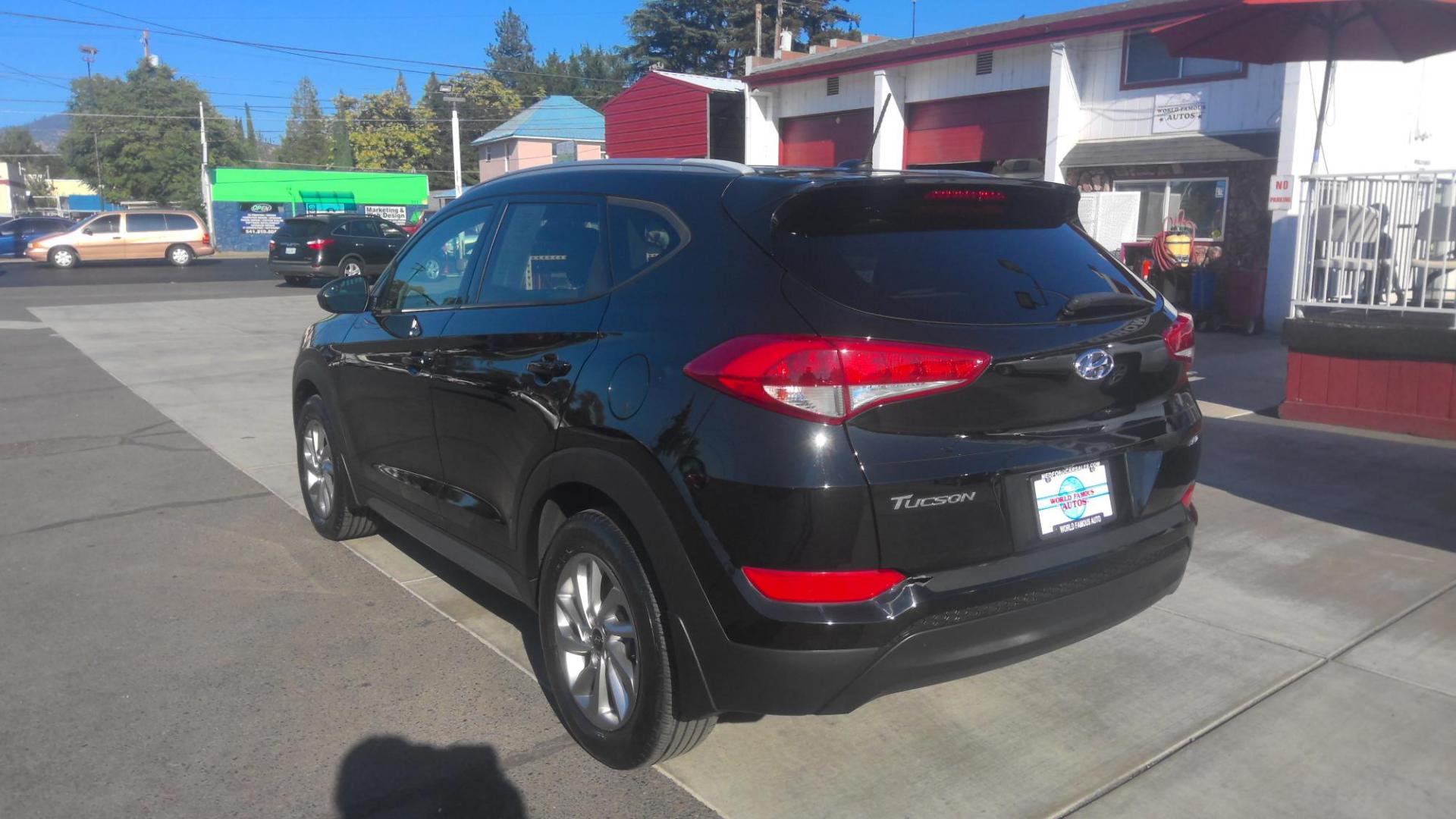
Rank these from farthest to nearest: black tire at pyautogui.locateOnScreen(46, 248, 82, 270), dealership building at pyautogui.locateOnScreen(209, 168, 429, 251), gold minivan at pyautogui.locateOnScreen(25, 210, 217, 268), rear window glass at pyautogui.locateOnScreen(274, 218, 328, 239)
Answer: dealership building at pyautogui.locateOnScreen(209, 168, 429, 251)
gold minivan at pyautogui.locateOnScreen(25, 210, 217, 268)
black tire at pyautogui.locateOnScreen(46, 248, 82, 270)
rear window glass at pyautogui.locateOnScreen(274, 218, 328, 239)

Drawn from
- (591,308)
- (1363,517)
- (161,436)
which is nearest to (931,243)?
(591,308)

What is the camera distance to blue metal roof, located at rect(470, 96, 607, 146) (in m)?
55.0

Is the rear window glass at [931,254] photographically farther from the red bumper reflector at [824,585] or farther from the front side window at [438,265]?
the front side window at [438,265]

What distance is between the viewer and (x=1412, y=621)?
4.52 metres

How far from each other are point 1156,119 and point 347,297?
14.5 metres

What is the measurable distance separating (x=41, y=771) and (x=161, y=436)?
5466 millimetres

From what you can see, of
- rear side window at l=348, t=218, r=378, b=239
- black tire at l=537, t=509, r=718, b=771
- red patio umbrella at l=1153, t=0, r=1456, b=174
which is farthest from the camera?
rear side window at l=348, t=218, r=378, b=239

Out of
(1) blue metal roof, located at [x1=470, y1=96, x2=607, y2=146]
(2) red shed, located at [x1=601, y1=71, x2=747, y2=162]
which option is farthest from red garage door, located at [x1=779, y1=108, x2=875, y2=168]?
(1) blue metal roof, located at [x1=470, y1=96, x2=607, y2=146]

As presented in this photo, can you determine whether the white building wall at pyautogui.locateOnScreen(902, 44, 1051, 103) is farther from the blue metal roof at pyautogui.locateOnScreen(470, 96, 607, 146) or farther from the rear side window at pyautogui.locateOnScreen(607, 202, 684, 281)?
the blue metal roof at pyautogui.locateOnScreen(470, 96, 607, 146)

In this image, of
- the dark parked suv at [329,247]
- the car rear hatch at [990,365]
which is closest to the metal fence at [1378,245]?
the car rear hatch at [990,365]

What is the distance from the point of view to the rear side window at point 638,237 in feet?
10.9

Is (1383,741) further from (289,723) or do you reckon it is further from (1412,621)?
(289,723)

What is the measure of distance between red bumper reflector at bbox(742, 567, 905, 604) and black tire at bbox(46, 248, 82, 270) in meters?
34.9

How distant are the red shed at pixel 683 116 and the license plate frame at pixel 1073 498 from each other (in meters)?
23.4
